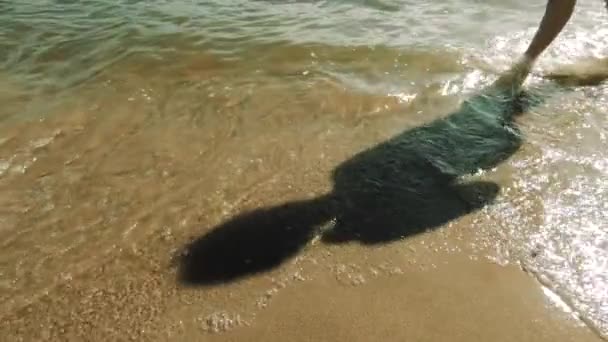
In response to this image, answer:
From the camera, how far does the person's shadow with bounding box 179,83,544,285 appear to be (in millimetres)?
2834

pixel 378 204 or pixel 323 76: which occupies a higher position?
pixel 323 76

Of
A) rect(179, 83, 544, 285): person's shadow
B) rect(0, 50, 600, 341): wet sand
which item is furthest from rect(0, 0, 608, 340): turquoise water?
rect(179, 83, 544, 285): person's shadow

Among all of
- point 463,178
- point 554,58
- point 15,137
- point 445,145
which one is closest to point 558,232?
point 463,178

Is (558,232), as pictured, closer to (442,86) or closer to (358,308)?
(358,308)

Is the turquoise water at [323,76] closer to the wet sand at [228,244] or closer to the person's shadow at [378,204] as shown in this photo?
the wet sand at [228,244]

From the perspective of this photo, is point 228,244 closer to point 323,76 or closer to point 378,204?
point 378,204

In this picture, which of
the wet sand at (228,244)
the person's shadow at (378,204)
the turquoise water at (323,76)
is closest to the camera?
the wet sand at (228,244)

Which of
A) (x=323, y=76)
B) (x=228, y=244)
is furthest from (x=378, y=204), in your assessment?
(x=323, y=76)

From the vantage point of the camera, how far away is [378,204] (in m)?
3.17

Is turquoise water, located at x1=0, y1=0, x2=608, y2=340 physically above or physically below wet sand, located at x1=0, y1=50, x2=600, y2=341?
above

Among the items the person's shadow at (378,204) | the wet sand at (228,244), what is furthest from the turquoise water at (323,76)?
the person's shadow at (378,204)

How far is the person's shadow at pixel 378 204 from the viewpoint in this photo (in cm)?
283

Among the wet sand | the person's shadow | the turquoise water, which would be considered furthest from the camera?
the turquoise water

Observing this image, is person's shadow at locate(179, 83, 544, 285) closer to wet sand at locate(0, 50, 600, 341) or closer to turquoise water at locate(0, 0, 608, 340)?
wet sand at locate(0, 50, 600, 341)
